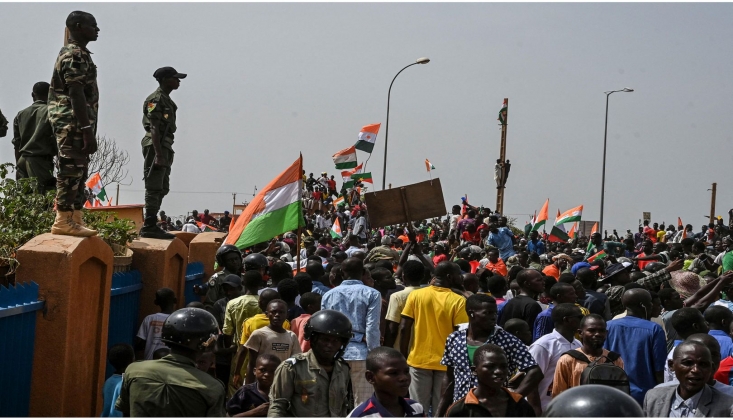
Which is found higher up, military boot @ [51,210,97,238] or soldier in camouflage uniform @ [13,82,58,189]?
soldier in camouflage uniform @ [13,82,58,189]

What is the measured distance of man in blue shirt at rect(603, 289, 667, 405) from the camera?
22.7ft

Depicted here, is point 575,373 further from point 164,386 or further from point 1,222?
point 1,222

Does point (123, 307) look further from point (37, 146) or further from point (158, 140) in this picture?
point (158, 140)

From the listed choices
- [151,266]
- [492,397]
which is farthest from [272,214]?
[492,397]

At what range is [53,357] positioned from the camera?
685cm

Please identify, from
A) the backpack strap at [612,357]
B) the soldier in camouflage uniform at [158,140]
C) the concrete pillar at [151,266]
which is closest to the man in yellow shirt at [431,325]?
the backpack strap at [612,357]

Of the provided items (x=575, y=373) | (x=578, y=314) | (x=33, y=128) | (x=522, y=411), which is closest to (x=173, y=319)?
(x=522, y=411)

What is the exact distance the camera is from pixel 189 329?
4.50 m

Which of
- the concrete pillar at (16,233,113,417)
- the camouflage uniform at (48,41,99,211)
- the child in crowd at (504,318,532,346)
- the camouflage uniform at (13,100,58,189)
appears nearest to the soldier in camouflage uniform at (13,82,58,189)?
the camouflage uniform at (13,100,58,189)

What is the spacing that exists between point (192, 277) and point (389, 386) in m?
7.34

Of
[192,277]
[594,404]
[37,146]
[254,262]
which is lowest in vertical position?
[192,277]

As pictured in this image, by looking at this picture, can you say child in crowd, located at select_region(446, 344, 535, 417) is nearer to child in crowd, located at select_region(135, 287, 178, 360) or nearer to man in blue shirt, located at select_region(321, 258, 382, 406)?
man in blue shirt, located at select_region(321, 258, 382, 406)

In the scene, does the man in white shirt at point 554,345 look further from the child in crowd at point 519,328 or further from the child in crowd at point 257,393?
the child in crowd at point 257,393

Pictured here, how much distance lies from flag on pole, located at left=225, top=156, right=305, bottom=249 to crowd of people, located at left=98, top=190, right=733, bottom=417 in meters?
0.48
